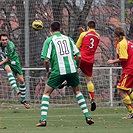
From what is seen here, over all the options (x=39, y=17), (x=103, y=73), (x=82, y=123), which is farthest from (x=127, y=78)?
(x=39, y=17)

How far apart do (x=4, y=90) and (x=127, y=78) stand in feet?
23.3

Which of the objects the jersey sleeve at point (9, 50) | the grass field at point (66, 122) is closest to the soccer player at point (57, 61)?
the grass field at point (66, 122)

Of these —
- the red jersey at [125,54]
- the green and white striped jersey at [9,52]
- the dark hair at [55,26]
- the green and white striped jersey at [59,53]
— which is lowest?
the green and white striped jersey at [9,52]

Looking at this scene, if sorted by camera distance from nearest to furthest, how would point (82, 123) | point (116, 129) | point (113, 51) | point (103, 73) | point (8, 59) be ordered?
point (116, 129) < point (82, 123) < point (8, 59) < point (103, 73) < point (113, 51)

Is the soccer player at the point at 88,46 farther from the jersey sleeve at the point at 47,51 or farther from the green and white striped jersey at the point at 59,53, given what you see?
the jersey sleeve at the point at 47,51

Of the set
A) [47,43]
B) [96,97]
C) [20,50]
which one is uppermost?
[47,43]

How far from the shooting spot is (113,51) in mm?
22594

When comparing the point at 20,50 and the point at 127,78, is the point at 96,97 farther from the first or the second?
the point at 127,78

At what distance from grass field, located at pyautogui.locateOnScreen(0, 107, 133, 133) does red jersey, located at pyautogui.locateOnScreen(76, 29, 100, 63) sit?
1369 millimetres

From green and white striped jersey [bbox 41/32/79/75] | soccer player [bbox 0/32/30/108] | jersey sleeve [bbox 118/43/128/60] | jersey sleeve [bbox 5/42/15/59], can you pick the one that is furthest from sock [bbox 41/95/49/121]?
→ jersey sleeve [bbox 5/42/15/59]

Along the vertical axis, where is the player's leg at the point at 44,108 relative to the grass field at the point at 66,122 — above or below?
above

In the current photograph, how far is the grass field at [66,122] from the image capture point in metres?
12.0

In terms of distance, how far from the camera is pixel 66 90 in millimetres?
21109

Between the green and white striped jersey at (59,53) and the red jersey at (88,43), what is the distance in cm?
377
